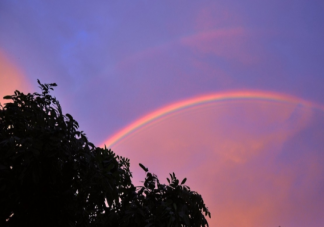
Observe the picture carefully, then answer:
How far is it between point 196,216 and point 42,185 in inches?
105

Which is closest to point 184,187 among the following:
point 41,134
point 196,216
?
point 196,216

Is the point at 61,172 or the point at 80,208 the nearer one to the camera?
the point at 61,172

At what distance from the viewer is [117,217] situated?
5.59 m

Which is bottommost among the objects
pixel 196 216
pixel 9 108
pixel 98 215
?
pixel 196 216

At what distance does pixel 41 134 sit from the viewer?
4516 mm

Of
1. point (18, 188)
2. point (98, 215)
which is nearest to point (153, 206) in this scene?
point (98, 215)

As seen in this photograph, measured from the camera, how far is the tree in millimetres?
4516

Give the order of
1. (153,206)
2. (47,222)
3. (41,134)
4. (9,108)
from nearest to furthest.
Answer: (41,134), (47,222), (153,206), (9,108)

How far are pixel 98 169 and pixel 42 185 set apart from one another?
0.88 meters

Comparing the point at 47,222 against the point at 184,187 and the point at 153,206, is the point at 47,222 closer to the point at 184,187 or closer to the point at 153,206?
the point at 153,206

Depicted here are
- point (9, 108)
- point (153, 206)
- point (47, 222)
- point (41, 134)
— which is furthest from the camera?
point (9, 108)

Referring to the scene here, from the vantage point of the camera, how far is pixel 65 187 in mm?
5262

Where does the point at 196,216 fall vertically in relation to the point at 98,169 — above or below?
below

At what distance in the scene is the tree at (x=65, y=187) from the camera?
14.8 ft
